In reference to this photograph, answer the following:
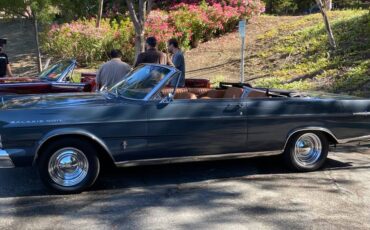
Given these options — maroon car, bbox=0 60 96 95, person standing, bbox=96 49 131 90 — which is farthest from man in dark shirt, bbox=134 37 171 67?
maroon car, bbox=0 60 96 95

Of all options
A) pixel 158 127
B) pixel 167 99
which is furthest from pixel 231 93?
pixel 158 127

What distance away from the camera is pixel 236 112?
613cm

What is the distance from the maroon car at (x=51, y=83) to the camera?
8992mm

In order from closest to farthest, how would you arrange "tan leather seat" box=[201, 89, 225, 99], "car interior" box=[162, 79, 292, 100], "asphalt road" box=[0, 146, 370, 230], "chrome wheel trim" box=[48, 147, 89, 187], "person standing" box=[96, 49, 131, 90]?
"asphalt road" box=[0, 146, 370, 230], "chrome wheel trim" box=[48, 147, 89, 187], "car interior" box=[162, 79, 292, 100], "tan leather seat" box=[201, 89, 225, 99], "person standing" box=[96, 49, 131, 90]

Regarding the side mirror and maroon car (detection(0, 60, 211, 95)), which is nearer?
the side mirror

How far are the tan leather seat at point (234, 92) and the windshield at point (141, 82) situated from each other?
1.20 meters

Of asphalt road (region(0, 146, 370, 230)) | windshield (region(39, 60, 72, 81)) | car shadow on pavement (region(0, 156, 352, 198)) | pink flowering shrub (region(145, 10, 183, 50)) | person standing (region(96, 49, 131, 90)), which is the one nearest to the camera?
asphalt road (region(0, 146, 370, 230))

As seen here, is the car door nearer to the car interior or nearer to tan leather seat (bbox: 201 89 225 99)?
the car interior

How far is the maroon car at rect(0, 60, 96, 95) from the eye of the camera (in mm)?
8992

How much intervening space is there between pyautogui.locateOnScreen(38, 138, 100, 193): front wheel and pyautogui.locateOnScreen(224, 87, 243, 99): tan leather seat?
2.17 m

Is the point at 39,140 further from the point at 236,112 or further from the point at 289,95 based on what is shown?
the point at 289,95

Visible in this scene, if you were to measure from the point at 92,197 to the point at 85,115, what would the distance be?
89 cm

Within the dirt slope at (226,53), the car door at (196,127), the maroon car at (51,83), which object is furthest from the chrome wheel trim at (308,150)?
the dirt slope at (226,53)

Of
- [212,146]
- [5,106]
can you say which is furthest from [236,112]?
[5,106]
